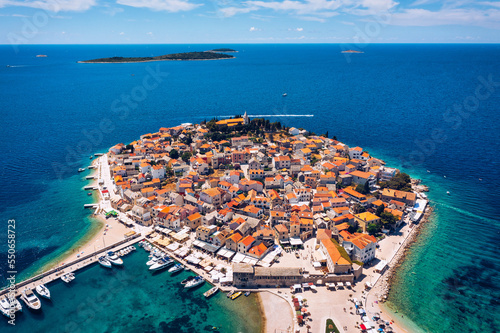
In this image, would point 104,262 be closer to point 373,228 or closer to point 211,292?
point 211,292

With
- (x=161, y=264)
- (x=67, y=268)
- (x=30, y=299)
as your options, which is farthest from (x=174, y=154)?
(x=30, y=299)

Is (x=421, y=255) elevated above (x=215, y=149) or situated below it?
below

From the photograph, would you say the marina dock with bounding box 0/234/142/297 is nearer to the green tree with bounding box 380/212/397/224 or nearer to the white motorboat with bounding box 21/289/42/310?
the white motorboat with bounding box 21/289/42/310

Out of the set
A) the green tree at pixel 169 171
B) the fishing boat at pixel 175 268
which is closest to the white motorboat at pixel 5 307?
the fishing boat at pixel 175 268

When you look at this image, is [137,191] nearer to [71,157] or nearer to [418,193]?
[71,157]

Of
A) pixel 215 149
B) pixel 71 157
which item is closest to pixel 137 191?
pixel 215 149

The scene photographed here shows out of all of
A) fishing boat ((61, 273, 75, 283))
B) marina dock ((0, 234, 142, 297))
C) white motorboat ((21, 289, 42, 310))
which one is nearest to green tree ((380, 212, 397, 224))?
marina dock ((0, 234, 142, 297))

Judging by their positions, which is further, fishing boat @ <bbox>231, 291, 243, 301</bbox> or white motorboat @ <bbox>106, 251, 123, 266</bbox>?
white motorboat @ <bbox>106, 251, 123, 266</bbox>
